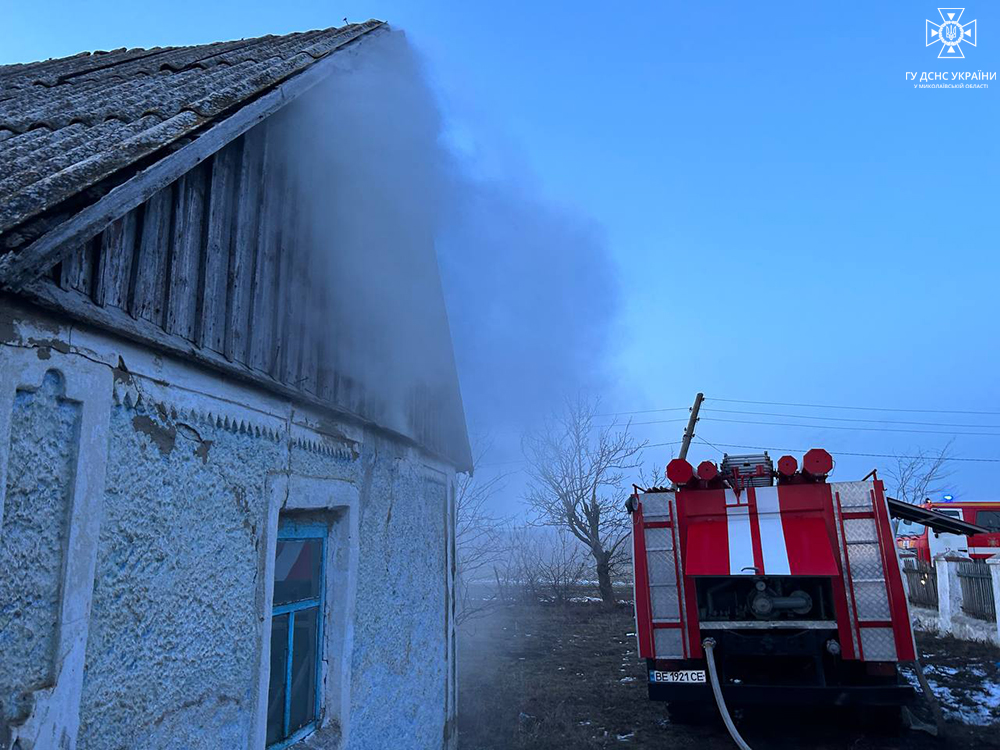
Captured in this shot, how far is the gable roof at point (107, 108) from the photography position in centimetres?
219

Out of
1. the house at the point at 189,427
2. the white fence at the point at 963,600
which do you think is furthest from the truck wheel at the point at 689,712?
the white fence at the point at 963,600

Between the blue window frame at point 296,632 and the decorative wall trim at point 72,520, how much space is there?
1466 millimetres

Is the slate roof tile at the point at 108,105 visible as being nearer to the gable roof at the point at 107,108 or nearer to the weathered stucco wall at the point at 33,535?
the gable roof at the point at 107,108

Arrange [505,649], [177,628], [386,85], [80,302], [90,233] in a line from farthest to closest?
[505,649], [386,85], [177,628], [80,302], [90,233]

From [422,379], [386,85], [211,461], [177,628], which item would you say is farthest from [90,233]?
[422,379]

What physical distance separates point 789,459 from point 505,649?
8952 millimetres

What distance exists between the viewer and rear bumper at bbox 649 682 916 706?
260 inches

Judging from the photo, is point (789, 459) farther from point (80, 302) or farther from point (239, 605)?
point (80, 302)

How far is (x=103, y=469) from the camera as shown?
2410 millimetres

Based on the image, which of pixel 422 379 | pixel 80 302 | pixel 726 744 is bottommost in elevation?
pixel 726 744

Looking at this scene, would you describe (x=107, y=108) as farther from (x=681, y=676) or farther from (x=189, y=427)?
(x=681, y=676)

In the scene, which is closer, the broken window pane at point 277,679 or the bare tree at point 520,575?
the broken window pane at point 277,679

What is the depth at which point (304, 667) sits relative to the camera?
4195mm

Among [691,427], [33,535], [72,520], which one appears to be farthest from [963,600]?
[33,535]
